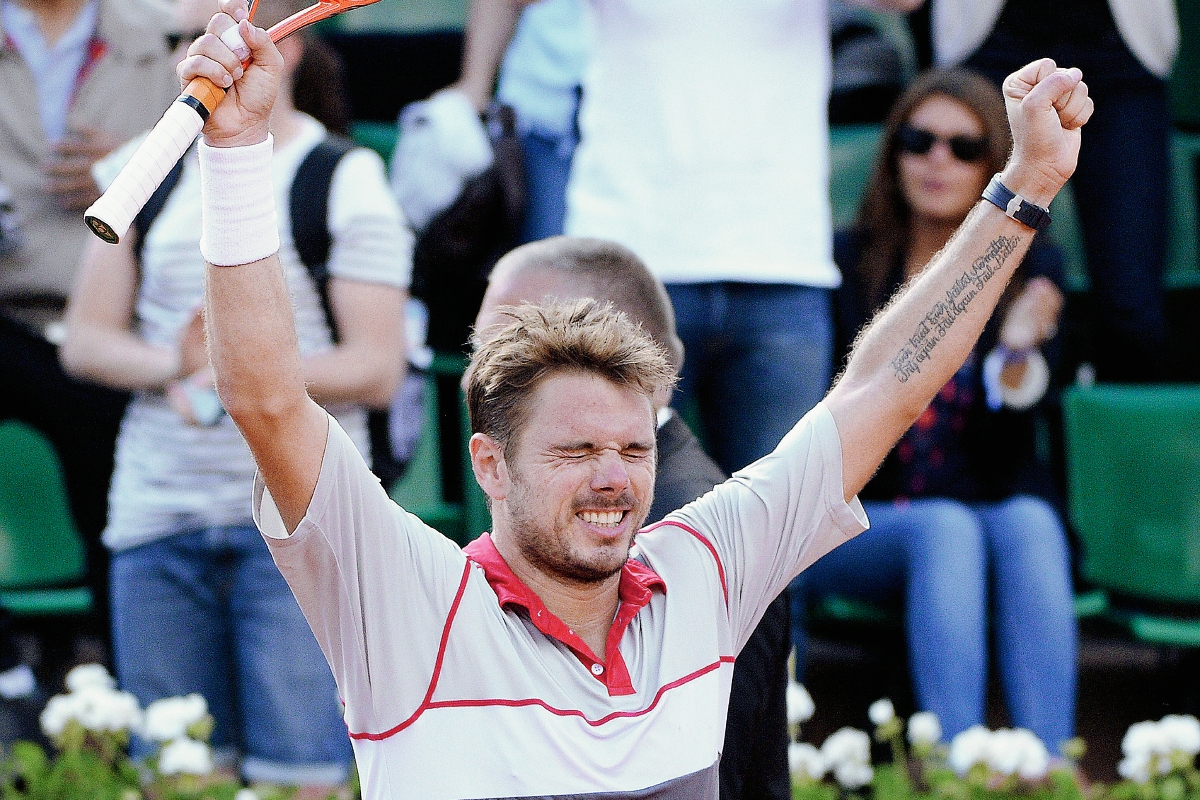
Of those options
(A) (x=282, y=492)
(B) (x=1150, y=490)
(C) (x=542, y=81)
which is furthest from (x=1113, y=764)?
(A) (x=282, y=492)

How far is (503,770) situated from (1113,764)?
2899mm

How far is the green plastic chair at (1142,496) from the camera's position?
419cm

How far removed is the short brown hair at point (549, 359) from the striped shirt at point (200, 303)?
1.48 m

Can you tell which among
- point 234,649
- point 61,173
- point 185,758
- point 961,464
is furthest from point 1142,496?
point 61,173

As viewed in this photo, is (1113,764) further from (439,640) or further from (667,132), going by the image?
(439,640)

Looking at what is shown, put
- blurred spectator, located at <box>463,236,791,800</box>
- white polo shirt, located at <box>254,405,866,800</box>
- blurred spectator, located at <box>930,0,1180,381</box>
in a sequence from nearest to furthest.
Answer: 1. white polo shirt, located at <box>254,405,866,800</box>
2. blurred spectator, located at <box>463,236,791,800</box>
3. blurred spectator, located at <box>930,0,1180,381</box>

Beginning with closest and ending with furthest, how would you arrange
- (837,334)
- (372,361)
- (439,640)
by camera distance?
1. (439,640)
2. (372,361)
3. (837,334)

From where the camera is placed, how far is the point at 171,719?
315 centimetres

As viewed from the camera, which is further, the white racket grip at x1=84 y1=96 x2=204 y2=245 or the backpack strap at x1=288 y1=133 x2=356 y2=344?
the backpack strap at x1=288 y1=133 x2=356 y2=344

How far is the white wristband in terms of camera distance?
1.72 metres

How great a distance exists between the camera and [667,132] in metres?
3.53

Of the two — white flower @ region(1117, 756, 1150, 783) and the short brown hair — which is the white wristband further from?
white flower @ region(1117, 756, 1150, 783)

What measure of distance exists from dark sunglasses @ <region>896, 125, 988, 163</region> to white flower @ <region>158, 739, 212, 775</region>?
2.28 meters

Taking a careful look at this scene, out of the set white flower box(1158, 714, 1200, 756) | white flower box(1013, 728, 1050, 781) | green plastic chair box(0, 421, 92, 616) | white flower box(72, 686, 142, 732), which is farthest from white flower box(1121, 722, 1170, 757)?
green plastic chair box(0, 421, 92, 616)
